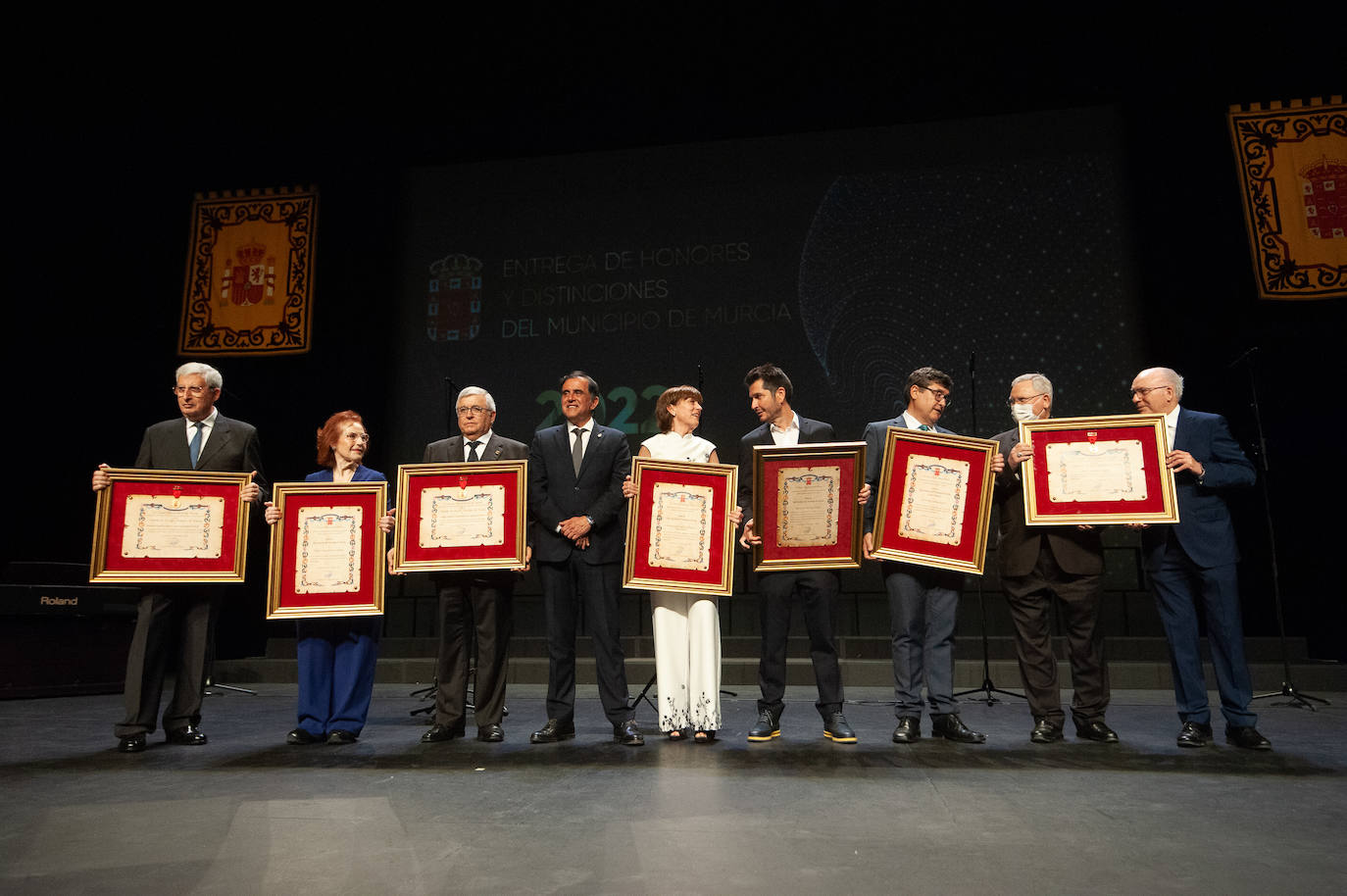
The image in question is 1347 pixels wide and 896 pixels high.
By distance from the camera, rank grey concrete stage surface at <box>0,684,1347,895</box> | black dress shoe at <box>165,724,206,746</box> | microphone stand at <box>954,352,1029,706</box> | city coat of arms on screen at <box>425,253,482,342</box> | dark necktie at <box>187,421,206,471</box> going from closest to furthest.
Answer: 1. grey concrete stage surface at <box>0,684,1347,895</box>
2. black dress shoe at <box>165,724,206,746</box>
3. dark necktie at <box>187,421,206,471</box>
4. microphone stand at <box>954,352,1029,706</box>
5. city coat of arms on screen at <box>425,253,482,342</box>

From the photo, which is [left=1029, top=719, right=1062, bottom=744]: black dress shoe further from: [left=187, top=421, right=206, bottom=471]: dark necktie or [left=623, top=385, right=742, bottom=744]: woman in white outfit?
[left=187, top=421, right=206, bottom=471]: dark necktie

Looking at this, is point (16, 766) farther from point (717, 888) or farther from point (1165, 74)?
point (1165, 74)

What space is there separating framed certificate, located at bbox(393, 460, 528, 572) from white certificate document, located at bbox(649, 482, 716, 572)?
53 centimetres

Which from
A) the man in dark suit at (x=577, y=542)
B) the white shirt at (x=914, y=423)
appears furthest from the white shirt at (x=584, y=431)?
the white shirt at (x=914, y=423)

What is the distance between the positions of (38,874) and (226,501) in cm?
187

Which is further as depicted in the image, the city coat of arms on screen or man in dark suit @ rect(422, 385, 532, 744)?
the city coat of arms on screen

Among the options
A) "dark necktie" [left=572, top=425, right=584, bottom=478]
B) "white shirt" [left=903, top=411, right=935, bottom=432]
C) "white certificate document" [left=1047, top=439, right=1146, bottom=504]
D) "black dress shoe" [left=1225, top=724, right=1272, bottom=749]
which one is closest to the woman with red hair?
"dark necktie" [left=572, top=425, right=584, bottom=478]

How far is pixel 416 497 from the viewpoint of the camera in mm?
3498

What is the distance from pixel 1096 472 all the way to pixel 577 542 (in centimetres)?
202

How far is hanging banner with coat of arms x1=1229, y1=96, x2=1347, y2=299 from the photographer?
19.7 feet

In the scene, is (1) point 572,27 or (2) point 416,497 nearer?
(2) point 416,497

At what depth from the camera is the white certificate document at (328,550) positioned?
136 inches

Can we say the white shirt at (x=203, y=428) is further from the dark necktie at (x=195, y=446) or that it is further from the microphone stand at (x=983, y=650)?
the microphone stand at (x=983, y=650)

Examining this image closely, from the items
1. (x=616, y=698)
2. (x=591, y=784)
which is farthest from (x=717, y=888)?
(x=616, y=698)
